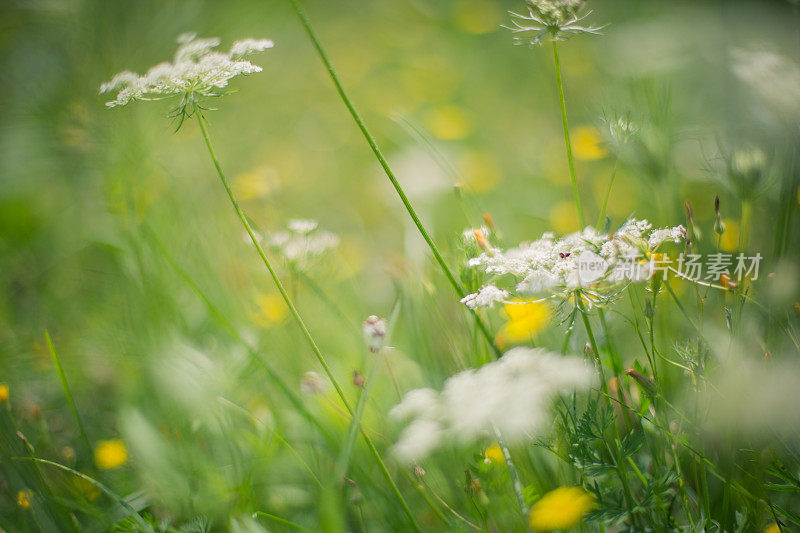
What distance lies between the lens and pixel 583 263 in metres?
0.60

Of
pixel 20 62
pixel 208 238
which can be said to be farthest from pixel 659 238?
pixel 20 62

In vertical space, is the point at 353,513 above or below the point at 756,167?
below

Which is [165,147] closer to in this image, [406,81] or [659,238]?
[406,81]

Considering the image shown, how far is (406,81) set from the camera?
242 centimetres

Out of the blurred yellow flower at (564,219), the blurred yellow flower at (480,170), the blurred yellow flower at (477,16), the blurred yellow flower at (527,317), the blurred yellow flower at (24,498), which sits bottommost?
the blurred yellow flower at (24,498)

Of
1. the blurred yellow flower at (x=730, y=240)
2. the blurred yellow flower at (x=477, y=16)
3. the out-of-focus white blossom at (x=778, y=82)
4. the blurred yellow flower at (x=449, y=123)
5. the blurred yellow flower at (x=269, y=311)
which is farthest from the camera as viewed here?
the blurred yellow flower at (x=477, y=16)

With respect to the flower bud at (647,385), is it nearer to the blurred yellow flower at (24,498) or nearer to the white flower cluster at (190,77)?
the white flower cluster at (190,77)

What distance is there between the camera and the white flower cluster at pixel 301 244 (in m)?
0.99

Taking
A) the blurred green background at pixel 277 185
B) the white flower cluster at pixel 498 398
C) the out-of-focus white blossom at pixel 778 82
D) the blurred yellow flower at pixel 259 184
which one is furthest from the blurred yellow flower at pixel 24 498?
the out-of-focus white blossom at pixel 778 82

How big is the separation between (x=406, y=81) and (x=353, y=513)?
208 cm

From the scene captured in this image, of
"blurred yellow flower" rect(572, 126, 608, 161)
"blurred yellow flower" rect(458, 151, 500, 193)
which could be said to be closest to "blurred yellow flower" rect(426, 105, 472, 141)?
"blurred yellow flower" rect(458, 151, 500, 193)

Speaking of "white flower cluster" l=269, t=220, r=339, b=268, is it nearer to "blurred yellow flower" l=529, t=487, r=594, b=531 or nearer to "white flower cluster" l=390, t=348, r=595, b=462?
"white flower cluster" l=390, t=348, r=595, b=462

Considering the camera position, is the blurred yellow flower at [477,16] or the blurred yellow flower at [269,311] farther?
the blurred yellow flower at [477,16]

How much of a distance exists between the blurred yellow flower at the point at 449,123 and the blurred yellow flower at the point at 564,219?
0.59 meters
